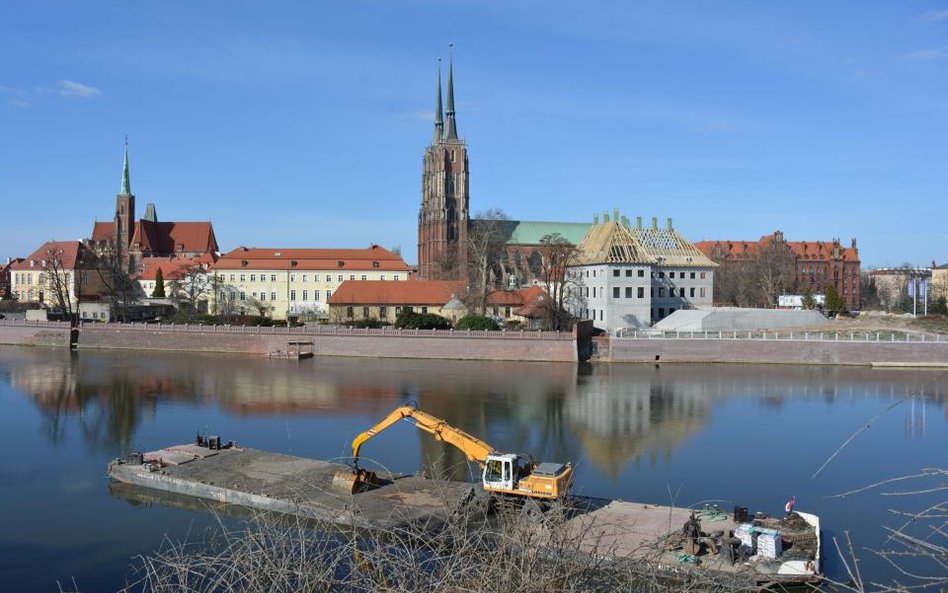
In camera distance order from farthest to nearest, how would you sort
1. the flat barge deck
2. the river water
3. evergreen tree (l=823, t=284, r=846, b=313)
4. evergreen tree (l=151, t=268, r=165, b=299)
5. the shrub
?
evergreen tree (l=151, t=268, r=165, b=299) < evergreen tree (l=823, t=284, r=846, b=313) < the shrub < the river water < the flat barge deck

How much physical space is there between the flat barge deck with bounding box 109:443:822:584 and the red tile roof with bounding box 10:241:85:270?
78706mm

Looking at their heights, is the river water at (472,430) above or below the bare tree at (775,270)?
below

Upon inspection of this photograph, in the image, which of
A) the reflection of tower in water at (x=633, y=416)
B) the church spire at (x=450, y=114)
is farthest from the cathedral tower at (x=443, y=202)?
the reflection of tower in water at (x=633, y=416)

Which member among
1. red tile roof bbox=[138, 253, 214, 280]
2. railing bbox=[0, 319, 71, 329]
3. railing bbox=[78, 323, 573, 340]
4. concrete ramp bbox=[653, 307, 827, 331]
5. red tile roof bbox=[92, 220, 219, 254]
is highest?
red tile roof bbox=[92, 220, 219, 254]

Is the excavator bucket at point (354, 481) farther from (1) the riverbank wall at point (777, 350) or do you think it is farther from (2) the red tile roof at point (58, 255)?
(2) the red tile roof at point (58, 255)

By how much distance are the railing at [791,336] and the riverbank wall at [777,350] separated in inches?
2.9

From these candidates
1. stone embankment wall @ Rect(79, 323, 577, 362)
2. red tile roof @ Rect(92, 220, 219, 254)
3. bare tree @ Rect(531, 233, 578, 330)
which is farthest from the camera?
red tile roof @ Rect(92, 220, 219, 254)

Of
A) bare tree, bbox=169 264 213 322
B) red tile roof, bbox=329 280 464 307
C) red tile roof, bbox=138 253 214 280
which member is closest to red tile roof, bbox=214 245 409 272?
bare tree, bbox=169 264 213 322

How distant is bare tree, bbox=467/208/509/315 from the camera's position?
7591 cm

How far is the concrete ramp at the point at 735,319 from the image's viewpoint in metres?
65.4

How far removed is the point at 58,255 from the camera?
94125 millimetres

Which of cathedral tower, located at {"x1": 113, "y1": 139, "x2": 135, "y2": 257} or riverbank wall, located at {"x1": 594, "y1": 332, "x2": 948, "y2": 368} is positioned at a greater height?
cathedral tower, located at {"x1": 113, "y1": 139, "x2": 135, "y2": 257}

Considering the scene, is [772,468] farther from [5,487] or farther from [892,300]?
[892,300]

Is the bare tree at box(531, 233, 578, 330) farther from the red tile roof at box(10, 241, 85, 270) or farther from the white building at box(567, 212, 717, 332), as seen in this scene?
the red tile roof at box(10, 241, 85, 270)
